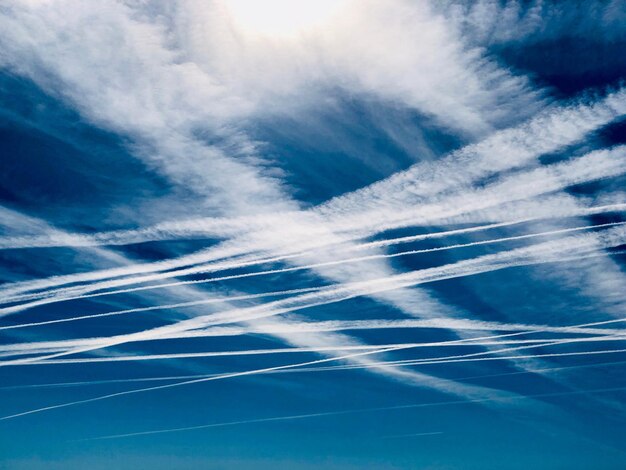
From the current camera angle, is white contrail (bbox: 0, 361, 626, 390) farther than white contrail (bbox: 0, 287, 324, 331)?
Yes

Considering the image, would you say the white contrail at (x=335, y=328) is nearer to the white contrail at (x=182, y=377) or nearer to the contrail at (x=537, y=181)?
the white contrail at (x=182, y=377)

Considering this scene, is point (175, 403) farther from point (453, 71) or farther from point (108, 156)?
point (453, 71)

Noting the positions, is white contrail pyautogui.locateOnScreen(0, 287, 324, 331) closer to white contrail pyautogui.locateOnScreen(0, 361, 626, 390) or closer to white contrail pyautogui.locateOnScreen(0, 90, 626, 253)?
white contrail pyautogui.locateOnScreen(0, 90, 626, 253)

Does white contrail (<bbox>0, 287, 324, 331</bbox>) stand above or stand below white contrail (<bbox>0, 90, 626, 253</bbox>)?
below

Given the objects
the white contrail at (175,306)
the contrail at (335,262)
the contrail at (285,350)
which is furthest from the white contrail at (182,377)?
the contrail at (335,262)

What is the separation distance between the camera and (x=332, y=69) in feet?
8.93

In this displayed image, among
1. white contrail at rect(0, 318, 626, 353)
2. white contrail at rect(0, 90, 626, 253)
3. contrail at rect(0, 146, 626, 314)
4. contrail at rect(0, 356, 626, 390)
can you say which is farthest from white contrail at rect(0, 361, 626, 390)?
contrail at rect(0, 146, 626, 314)

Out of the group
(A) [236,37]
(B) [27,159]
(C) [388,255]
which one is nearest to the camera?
(A) [236,37]

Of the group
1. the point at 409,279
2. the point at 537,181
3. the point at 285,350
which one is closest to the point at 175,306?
the point at 285,350

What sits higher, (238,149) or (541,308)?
(238,149)

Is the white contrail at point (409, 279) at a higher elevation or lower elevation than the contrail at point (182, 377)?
higher

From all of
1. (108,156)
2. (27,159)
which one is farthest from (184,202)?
(27,159)

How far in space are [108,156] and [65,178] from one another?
1.24 feet

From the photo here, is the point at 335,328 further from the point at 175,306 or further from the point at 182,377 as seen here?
the point at 182,377
